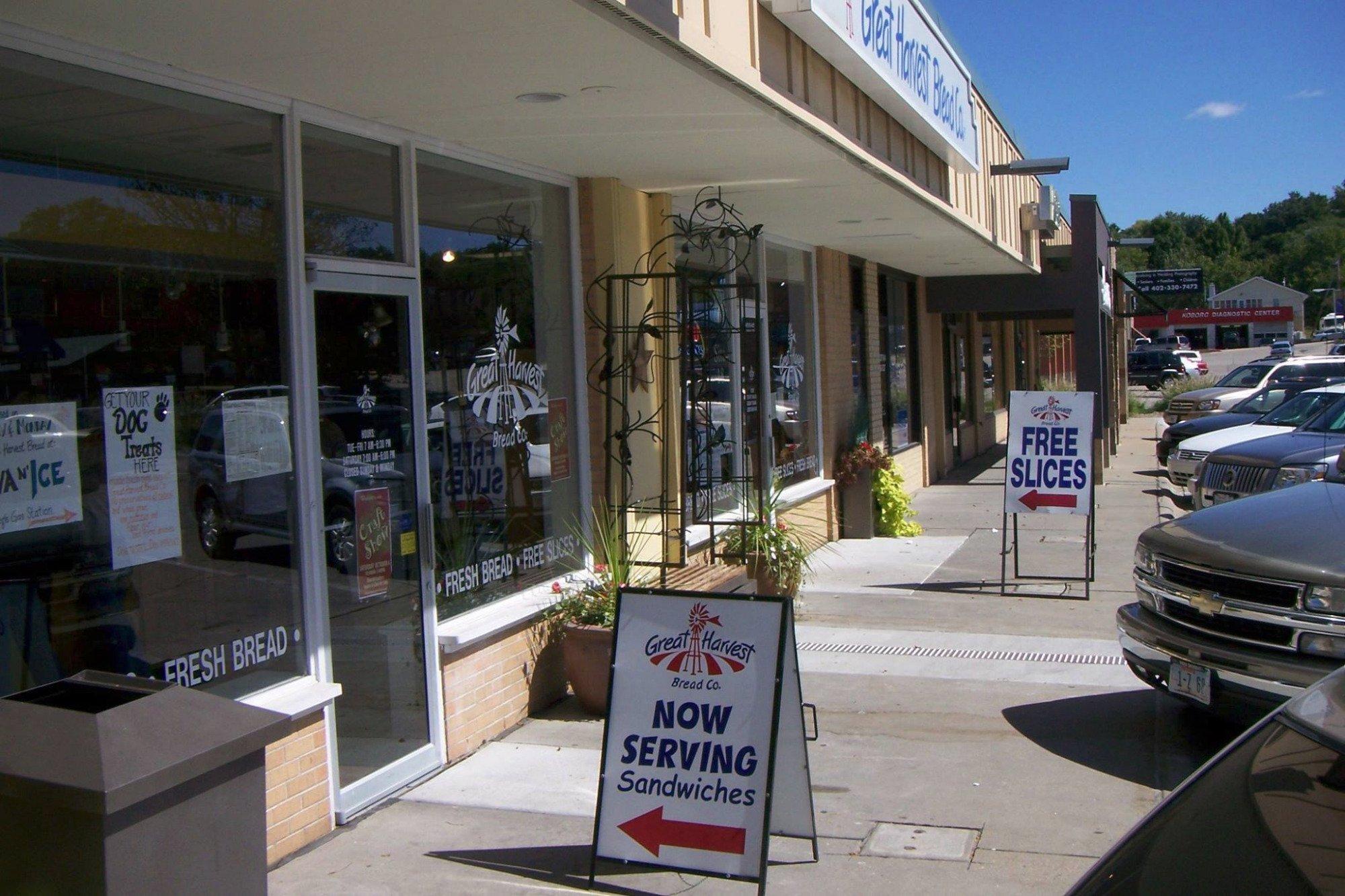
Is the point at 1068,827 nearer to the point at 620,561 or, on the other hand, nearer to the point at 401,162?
the point at 620,561

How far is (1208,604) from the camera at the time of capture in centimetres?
595

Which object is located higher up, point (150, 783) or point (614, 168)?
point (614, 168)

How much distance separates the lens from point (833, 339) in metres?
13.4

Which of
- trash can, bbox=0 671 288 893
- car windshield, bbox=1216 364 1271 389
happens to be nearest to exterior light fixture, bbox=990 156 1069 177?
trash can, bbox=0 671 288 893

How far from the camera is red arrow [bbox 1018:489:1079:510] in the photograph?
10.4m

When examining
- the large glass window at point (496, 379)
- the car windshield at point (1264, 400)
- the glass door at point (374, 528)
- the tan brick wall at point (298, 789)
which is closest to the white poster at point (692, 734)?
the tan brick wall at point (298, 789)

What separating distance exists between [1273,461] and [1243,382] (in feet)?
51.5

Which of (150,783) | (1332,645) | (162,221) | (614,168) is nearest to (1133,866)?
(150,783)

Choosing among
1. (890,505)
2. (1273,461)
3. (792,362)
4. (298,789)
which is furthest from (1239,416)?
(298,789)

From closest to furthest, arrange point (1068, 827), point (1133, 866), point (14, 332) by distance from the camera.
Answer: point (1133, 866)
point (14, 332)
point (1068, 827)

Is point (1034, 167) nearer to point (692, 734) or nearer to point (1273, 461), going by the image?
point (1273, 461)

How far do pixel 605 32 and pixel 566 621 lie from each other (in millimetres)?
3584

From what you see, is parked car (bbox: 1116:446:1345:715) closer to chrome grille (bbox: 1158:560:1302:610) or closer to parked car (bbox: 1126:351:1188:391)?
chrome grille (bbox: 1158:560:1302:610)

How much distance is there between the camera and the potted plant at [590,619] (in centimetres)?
683
